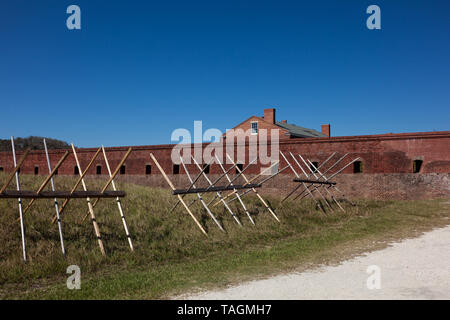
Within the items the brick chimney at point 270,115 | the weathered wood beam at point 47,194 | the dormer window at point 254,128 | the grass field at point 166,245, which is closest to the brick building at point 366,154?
the grass field at point 166,245

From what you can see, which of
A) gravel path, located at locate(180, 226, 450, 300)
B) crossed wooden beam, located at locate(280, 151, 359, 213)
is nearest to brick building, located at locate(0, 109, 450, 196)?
crossed wooden beam, located at locate(280, 151, 359, 213)

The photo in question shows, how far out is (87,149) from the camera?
30047mm

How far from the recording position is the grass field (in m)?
6.47

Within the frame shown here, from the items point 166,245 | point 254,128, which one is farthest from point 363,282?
point 254,128

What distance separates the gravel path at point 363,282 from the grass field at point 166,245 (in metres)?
0.54

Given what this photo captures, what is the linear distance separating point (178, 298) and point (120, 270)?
2501mm

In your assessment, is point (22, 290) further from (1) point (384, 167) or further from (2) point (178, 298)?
(1) point (384, 167)

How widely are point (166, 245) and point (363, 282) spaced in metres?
5.08

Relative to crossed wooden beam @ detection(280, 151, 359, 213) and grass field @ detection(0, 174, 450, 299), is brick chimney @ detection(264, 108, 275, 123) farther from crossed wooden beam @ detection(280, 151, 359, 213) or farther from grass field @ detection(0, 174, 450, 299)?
grass field @ detection(0, 174, 450, 299)

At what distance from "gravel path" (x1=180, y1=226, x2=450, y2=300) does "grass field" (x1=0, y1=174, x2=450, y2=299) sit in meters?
0.54

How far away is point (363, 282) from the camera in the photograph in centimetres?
604

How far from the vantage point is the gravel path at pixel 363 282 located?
540 centimetres

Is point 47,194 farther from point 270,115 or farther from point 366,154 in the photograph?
point 270,115

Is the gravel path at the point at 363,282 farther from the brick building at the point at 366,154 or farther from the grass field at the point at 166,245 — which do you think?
the brick building at the point at 366,154
